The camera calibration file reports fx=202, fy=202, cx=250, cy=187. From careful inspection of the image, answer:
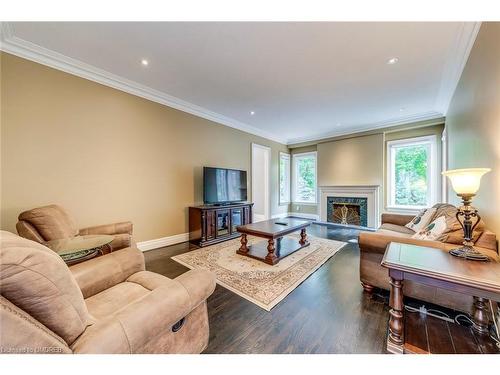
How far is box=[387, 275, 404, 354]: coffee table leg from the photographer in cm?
140

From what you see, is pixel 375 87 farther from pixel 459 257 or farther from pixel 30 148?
pixel 30 148

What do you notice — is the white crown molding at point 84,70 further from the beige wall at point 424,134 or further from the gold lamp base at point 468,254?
the beige wall at point 424,134

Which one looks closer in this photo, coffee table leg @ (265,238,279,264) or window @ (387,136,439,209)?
coffee table leg @ (265,238,279,264)

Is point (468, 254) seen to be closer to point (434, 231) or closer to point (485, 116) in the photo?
point (434, 231)

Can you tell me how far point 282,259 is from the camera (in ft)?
9.80

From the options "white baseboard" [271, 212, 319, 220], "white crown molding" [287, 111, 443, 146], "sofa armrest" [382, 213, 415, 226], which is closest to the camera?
"sofa armrest" [382, 213, 415, 226]

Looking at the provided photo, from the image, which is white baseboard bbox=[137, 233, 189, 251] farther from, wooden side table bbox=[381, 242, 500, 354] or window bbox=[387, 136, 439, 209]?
window bbox=[387, 136, 439, 209]

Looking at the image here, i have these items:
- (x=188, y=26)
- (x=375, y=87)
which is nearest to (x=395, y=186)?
(x=375, y=87)

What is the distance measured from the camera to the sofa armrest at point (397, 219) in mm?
3316

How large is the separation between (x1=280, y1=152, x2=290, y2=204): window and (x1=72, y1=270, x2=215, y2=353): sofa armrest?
585cm

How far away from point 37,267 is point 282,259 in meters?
2.71

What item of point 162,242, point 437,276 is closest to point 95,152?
point 162,242

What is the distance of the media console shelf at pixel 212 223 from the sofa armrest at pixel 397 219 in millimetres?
2793

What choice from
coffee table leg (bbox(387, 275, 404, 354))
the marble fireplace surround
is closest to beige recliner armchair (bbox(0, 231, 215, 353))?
coffee table leg (bbox(387, 275, 404, 354))
